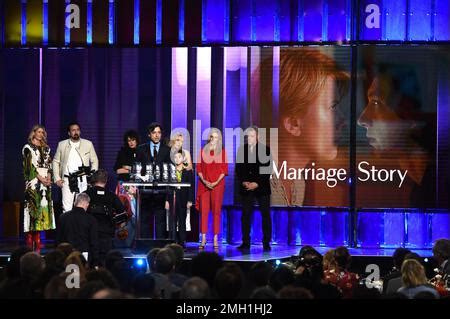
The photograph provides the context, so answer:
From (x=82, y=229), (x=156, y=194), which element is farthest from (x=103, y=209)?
(x=156, y=194)

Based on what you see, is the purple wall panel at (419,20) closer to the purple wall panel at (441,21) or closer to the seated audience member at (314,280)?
the purple wall panel at (441,21)

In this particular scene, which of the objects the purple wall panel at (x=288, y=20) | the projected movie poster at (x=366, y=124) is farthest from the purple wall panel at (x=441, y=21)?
the purple wall panel at (x=288, y=20)

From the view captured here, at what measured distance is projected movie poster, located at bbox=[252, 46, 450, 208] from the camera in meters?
12.3

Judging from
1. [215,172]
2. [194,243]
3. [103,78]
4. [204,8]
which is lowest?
[194,243]

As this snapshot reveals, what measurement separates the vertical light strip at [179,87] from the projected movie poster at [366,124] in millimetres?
1112

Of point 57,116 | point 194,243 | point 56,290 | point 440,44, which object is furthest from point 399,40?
point 56,290

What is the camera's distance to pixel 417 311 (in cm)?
495

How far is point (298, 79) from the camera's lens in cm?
1249

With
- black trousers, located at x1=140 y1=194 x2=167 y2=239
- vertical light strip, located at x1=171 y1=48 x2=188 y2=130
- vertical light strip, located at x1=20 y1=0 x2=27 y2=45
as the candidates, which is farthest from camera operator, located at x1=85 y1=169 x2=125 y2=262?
vertical light strip, located at x1=20 y1=0 x2=27 y2=45

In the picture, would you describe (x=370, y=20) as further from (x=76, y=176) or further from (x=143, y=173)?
(x=76, y=176)

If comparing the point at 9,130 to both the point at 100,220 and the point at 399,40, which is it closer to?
the point at 100,220

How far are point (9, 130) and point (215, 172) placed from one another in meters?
3.34

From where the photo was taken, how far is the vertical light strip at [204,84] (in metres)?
12.7

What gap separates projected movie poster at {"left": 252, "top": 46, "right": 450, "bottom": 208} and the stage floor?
814mm
